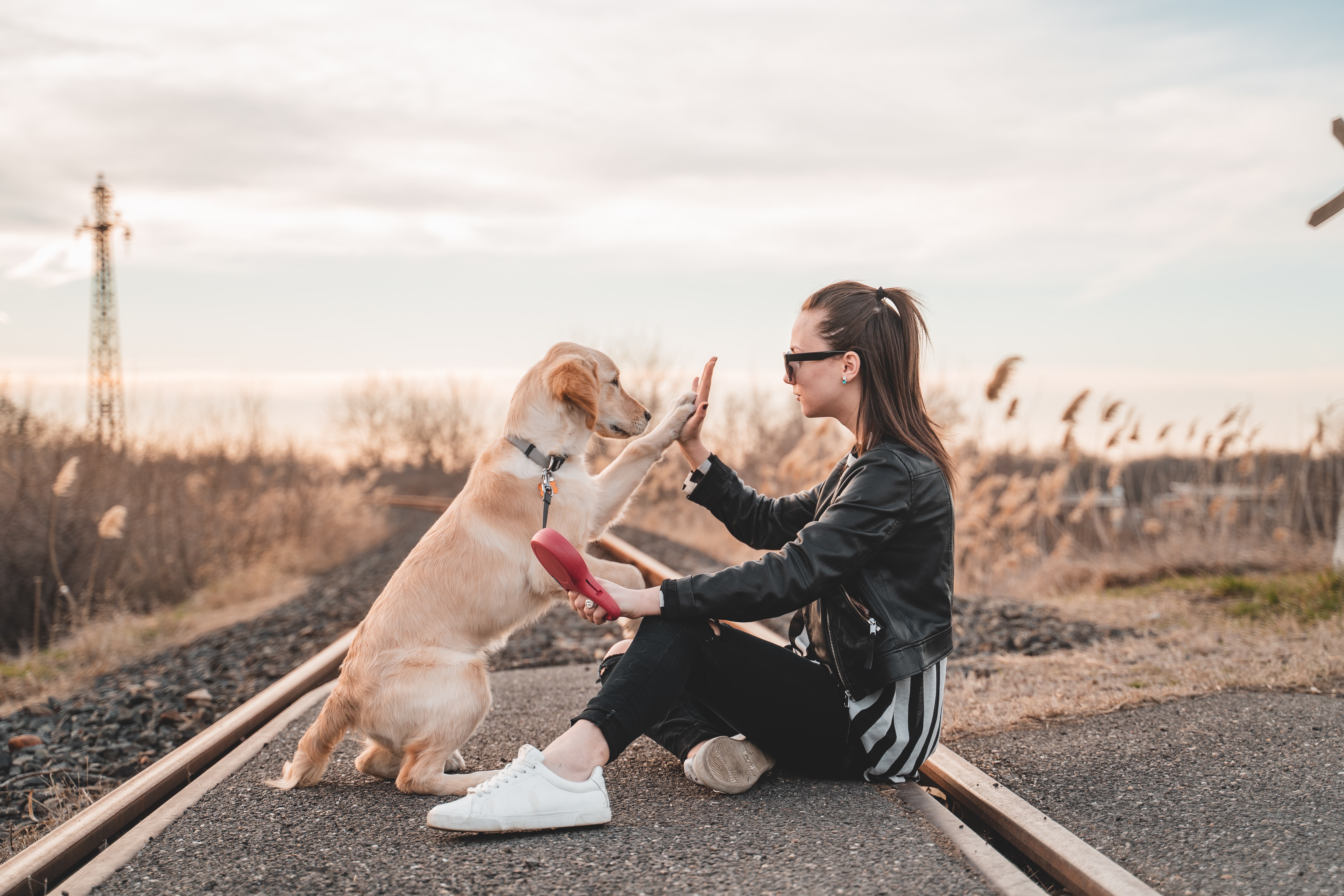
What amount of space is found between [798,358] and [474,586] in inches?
55.8

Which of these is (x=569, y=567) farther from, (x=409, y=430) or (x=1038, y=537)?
(x=409, y=430)

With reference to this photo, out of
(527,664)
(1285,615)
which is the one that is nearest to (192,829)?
(527,664)

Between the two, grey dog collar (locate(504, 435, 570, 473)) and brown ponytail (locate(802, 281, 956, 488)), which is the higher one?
brown ponytail (locate(802, 281, 956, 488))

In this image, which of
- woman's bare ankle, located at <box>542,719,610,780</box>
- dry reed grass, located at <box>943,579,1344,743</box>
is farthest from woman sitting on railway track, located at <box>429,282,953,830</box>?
dry reed grass, located at <box>943,579,1344,743</box>

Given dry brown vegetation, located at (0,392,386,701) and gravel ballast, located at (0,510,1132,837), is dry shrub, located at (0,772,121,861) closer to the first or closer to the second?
gravel ballast, located at (0,510,1132,837)

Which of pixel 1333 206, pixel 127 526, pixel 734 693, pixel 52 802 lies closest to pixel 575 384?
pixel 734 693

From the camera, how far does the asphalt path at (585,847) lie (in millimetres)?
2449

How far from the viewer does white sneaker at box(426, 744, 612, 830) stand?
8.87 feet

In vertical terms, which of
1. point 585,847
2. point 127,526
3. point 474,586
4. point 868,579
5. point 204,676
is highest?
point 868,579

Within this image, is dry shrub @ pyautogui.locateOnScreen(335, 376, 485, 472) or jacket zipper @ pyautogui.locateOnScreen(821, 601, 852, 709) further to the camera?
dry shrub @ pyautogui.locateOnScreen(335, 376, 485, 472)

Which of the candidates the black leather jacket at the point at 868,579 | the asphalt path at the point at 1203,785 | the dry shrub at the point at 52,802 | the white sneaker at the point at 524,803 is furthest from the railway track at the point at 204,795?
the white sneaker at the point at 524,803

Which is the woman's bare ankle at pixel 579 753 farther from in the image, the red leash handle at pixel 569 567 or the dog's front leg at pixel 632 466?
the dog's front leg at pixel 632 466

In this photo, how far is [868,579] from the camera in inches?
117

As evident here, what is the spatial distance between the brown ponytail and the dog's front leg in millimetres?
814
